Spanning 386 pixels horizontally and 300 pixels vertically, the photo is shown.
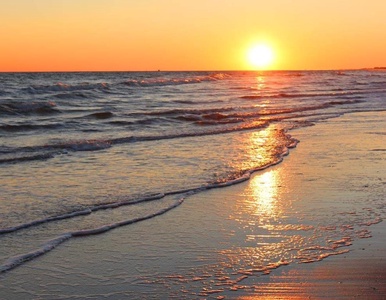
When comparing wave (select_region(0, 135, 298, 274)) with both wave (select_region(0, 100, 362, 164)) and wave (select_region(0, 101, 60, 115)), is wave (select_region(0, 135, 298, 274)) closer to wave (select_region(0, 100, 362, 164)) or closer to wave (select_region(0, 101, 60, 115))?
wave (select_region(0, 100, 362, 164))

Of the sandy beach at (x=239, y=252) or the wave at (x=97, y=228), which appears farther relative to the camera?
the wave at (x=97, y=228)

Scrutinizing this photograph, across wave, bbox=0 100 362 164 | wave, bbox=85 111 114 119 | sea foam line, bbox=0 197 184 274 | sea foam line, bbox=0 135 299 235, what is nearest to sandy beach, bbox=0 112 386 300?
sea foam line, bbox=0 197 184 274

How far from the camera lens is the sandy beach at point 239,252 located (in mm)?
5082

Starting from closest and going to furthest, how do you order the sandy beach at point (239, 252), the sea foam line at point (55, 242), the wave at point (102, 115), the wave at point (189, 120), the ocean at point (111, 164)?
the sandy beach at point (239, 252)
the sea foam line at point (55, 242)
the ocean at point (111, 164)
the wave at point (189, 120)
the wave at point (102, 115)

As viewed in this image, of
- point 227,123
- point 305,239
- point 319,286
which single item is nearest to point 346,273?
point 319,286

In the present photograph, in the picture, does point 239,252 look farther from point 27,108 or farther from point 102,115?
point 27,108

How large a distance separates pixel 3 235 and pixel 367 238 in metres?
3.92

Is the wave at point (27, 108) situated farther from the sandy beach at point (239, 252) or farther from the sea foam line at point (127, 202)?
the sandy beach at point (239, 252)

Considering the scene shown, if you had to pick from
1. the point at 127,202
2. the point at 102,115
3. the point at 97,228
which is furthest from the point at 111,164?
the point at 102,115

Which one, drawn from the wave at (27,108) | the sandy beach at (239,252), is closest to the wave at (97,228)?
the sandy beach at (239,252)

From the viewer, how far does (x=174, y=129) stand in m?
18.7

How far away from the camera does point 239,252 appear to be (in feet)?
19.7

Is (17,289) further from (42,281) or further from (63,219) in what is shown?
(63,219)

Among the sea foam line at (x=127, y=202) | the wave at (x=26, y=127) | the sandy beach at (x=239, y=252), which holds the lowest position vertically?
the sandy beach at (x=239, y=252)
